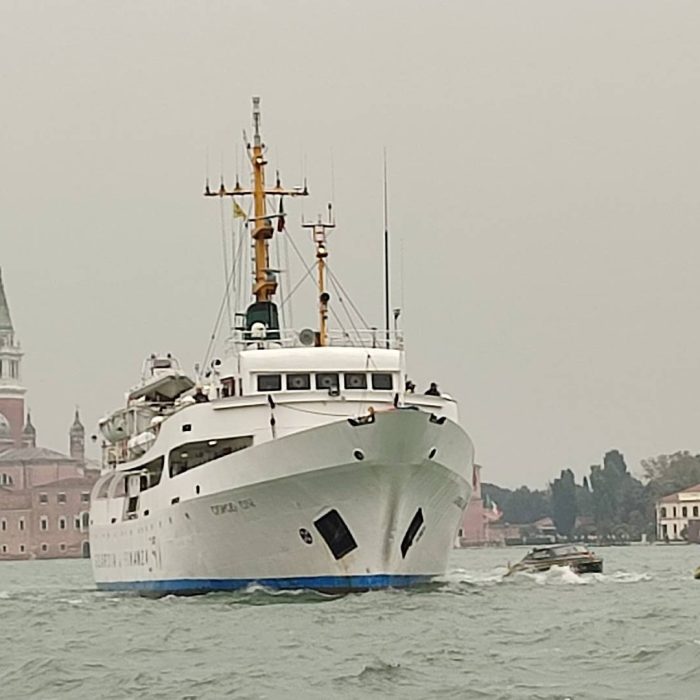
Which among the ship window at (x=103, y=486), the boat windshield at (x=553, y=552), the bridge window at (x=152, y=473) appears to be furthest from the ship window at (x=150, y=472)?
the boat windshield at (x=553, y=552)

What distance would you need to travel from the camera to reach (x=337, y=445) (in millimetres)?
44031

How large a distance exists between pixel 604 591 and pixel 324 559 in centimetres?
887

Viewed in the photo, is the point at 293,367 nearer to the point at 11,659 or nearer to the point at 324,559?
the point at 324,559

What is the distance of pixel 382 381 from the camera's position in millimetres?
48062

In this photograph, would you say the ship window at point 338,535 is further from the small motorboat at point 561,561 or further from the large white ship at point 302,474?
the small motorboat at point 561,561

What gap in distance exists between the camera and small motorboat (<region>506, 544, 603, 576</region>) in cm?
6100

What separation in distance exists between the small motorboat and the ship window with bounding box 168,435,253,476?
14.6 meters

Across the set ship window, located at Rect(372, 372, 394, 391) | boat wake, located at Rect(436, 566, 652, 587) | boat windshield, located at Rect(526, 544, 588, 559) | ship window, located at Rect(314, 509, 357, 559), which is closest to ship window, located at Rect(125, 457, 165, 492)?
ship window, located at Rect(372, 372, 394, 391)

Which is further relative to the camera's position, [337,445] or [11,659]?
Result: [337,445]

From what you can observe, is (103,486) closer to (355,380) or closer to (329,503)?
(355,380)

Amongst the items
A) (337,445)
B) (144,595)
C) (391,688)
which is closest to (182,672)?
(391,688)

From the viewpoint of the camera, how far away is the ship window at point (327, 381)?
A: 156 ft

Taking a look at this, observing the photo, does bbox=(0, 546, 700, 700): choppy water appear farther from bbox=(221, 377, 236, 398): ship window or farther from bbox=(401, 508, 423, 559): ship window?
bbox=(221, 377, 236, 398): ship window

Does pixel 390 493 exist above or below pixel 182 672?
above
